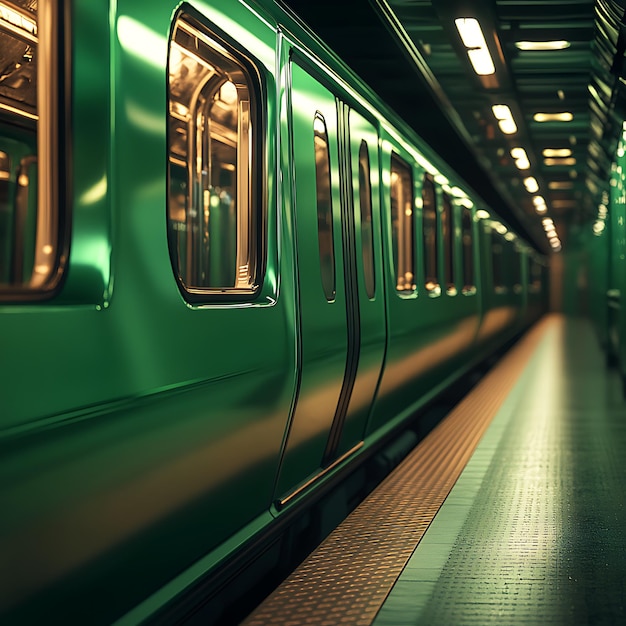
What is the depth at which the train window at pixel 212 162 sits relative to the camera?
3.02 metres

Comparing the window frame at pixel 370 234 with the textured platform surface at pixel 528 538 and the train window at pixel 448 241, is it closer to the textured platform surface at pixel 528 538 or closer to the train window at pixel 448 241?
the textured platform surface at pixel 528 538

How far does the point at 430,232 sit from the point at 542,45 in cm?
172

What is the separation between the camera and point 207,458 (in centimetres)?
276

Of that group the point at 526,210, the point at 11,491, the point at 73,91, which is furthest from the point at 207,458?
the point at 526,210

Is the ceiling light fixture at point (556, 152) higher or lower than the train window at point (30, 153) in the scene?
higher

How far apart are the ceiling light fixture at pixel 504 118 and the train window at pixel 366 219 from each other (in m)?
4.95

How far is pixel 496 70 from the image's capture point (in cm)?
807

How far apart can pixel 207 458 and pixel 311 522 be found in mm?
2005

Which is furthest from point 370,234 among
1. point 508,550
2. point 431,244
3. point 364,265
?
point 431,244

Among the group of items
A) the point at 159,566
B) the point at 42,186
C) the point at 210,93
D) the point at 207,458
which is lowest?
the point at 159,566

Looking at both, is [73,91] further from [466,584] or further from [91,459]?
[466,584]

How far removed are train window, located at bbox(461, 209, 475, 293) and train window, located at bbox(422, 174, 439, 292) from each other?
1891 millimetres

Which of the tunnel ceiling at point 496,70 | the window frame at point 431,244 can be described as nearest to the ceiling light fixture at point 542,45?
the tunnel ceiling at point 496,70

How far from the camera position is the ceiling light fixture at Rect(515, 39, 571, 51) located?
7145 millimetres
